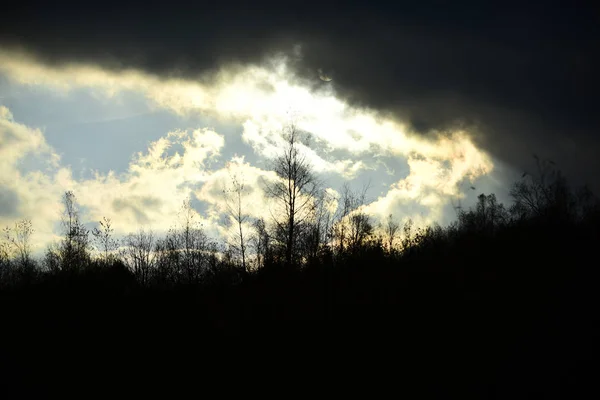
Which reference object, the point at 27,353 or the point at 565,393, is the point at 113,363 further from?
the point at 565,393

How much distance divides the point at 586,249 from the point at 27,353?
655 inches

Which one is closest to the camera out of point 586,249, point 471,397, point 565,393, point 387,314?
point 565,393

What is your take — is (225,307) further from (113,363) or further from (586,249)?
(586,249)

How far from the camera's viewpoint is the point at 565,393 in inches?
181

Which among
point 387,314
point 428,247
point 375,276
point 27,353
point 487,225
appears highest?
point 487,225

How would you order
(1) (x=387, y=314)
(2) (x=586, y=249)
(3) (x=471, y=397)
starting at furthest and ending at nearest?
(2) (x=586, y=249)
(1) (x=387, y=314)
(3) (x=471, y=397)

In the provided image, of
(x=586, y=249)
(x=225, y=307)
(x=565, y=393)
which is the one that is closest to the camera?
(x=565, y=393)

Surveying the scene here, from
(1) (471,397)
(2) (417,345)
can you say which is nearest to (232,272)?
(2) (417,345)

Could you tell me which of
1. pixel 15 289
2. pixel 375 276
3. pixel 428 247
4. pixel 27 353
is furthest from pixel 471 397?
pixel 15 289

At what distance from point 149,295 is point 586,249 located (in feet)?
46.9

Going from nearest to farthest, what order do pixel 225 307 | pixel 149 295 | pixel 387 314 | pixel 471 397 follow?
pixel 471 397 → pixel 387 314 → pixel 225 307 → pixel 149 295

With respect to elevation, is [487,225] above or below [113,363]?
above

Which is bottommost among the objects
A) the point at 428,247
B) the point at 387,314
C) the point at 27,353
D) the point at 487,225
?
the point at 27,353

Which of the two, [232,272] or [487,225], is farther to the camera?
[232,272]
